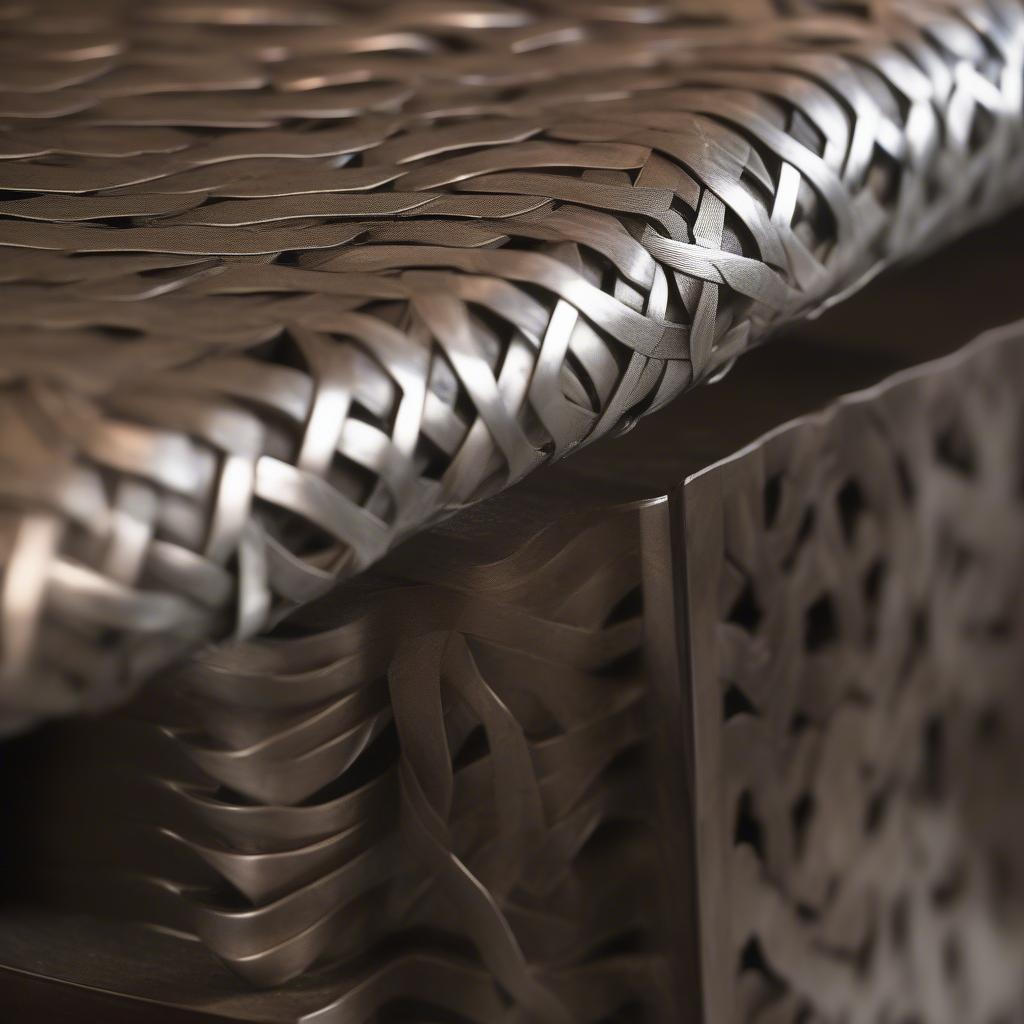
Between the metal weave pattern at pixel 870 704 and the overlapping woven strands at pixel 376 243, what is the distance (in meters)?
0.08

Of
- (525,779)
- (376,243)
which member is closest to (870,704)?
(525,779)

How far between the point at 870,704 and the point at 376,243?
0.31 metres

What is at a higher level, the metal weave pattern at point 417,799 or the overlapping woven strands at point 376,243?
the overlapping woven strands at point 376,243

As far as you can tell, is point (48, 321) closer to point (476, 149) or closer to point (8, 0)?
point (476, 149)

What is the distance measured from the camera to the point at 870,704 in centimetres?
61

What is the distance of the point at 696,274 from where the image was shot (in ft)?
1.39

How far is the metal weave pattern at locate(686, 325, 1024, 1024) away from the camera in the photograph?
1.65 ft

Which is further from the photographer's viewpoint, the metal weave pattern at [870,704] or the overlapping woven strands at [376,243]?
the metal weave pattern at [870,704]

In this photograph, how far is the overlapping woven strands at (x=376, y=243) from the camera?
286 millimetres

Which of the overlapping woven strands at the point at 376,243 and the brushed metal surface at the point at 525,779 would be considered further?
the brushed metal surface at the point at 525,779

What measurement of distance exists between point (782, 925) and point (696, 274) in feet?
0.86

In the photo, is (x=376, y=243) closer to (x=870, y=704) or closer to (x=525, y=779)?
(x=525, y=779)

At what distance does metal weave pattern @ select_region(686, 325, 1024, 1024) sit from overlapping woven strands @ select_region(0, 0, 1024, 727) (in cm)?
8

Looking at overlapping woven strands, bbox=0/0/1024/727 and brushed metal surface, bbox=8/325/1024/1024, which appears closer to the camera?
overlapping woven strands, bbox=0/0/1024/727
